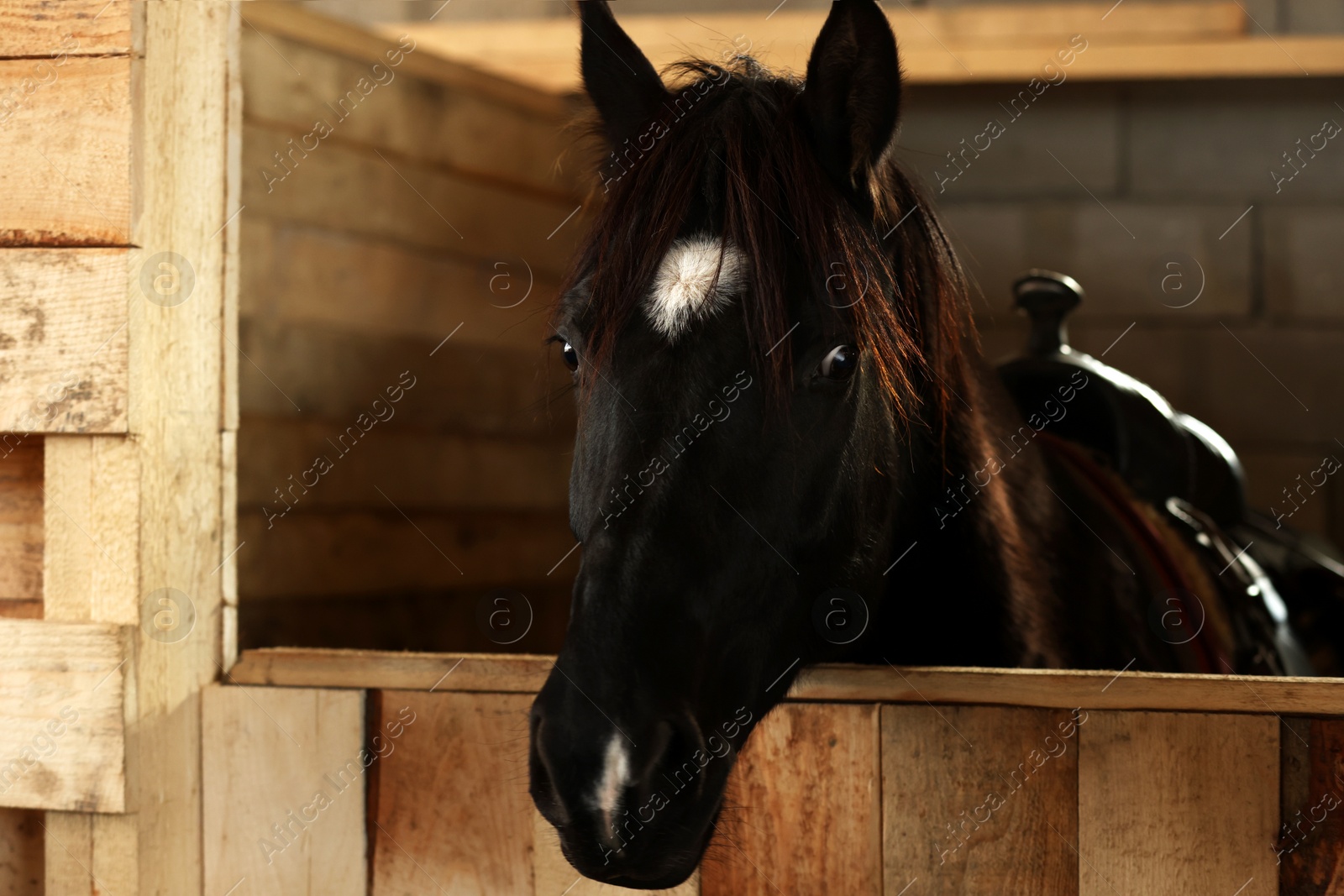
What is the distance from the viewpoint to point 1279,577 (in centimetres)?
216

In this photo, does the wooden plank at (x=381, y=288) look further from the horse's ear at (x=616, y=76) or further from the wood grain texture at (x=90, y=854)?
the wood grain texture at (x=90, y=854)

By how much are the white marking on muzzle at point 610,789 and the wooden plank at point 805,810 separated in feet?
0.98

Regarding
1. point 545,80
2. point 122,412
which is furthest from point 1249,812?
point 545,80

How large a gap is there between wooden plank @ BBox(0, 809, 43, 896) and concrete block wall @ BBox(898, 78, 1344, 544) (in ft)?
9.24

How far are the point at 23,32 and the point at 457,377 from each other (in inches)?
59.4

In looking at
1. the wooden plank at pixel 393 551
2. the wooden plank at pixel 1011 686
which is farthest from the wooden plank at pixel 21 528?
the wooden plank at pixel 393 551

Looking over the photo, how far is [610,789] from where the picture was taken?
0.78 meters

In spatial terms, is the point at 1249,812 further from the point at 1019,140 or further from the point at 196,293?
the point at 1019,140

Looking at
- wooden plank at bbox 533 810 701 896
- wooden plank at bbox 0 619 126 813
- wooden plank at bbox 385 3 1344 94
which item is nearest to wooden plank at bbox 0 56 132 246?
wooden plank at bbox 0 619 126 813

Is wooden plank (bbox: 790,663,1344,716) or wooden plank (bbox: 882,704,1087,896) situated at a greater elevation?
wooden plank (bbox: 790,663,1344,716)

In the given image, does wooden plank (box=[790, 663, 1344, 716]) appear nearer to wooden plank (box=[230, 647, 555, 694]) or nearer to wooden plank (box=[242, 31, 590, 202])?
wooden plank (box=[230, 647, 555, 694])

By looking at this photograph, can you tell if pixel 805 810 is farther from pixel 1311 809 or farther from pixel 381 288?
pixel 381 288

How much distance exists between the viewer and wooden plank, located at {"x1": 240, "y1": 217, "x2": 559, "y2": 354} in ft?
7.00

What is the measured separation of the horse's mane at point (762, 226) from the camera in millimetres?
1003
